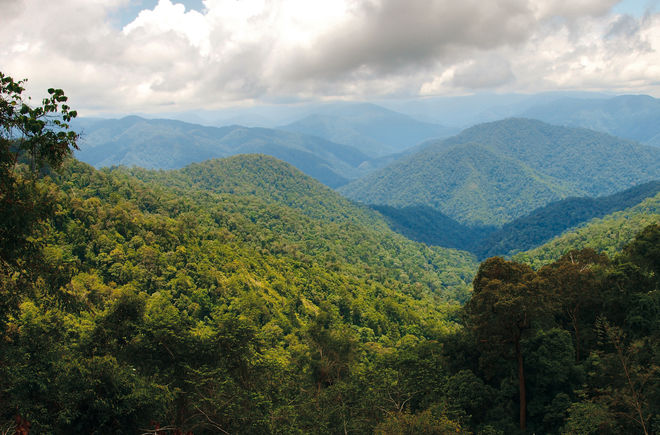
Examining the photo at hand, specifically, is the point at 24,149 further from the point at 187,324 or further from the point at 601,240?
the point at 601,240

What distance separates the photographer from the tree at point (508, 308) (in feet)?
56.4

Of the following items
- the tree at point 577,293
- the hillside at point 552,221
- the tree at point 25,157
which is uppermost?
the tree at point 25,157

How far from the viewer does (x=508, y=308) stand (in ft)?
55.8

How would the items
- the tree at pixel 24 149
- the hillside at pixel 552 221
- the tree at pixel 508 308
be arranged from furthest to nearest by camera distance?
the hillside at pixel 552 221 < the tree at pixel 508 308 < the tree at pixel 24 149

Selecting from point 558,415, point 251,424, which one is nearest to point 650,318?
point 558,415

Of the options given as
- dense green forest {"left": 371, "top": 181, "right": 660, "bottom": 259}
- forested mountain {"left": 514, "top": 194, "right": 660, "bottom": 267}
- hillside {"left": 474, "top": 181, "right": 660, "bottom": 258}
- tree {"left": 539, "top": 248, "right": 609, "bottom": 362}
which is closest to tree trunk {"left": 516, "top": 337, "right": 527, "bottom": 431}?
tree {"left": 539, "top": 248, "right": 609, "bottom": 362}

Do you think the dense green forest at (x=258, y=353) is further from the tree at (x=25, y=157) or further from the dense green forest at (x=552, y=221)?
the dense green forest at (x=552, y=221)

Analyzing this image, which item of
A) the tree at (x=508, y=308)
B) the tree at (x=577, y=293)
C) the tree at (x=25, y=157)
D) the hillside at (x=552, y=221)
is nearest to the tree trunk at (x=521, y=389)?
the tree at (x=508, y=308)

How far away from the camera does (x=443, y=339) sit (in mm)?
25047

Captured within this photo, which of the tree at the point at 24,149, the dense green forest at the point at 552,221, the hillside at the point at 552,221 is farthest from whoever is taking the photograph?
the hillside at the point at 552,221

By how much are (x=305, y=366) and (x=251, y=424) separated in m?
10.5

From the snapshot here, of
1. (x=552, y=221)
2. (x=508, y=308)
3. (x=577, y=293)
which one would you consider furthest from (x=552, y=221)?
(x=508, y=308)

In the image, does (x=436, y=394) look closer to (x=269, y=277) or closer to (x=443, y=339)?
(x=443, y=339)

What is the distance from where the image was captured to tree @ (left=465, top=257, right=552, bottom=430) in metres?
17.2
